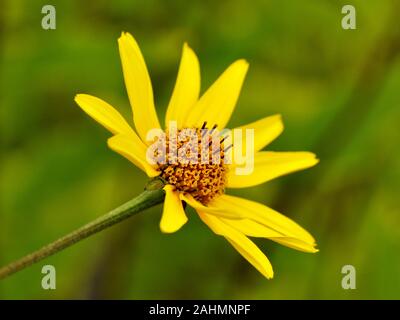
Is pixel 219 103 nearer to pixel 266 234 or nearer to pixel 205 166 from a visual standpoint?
pixel 205 166

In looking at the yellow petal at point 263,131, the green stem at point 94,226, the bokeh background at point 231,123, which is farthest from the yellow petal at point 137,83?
the bokeh background at point 231,123

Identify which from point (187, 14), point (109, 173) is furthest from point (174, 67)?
point (109, 173)

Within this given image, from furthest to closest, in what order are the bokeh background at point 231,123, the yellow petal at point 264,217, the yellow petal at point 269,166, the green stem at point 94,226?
the bokeh background at point 231,123
the yellow petal at point 269,166
the yellow petal at point 264,217
the green stem at point 94,226

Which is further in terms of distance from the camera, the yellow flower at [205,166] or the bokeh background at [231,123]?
the bokeh background at [231,123]

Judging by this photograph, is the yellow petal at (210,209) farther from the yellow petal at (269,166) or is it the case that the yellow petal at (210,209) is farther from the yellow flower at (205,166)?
the yellow petal at (269,166)

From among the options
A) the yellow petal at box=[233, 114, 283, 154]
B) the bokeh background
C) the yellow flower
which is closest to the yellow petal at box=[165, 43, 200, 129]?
the yellow flower

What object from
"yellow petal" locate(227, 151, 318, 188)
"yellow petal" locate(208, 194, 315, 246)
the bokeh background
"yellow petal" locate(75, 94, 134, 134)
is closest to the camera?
"yellow petal" locate(75, 94, 134, 134)

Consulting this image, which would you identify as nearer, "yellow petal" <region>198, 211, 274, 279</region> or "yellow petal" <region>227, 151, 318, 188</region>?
"yellow petal" <region>198, 211, 274, 279</region>

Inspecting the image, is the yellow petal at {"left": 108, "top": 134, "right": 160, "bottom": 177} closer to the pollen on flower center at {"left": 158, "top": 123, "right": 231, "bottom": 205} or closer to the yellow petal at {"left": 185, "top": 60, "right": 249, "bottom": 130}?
the pollen on flower center at {"left": 158, "top": 123, "right": 231, "bottom": 205}
